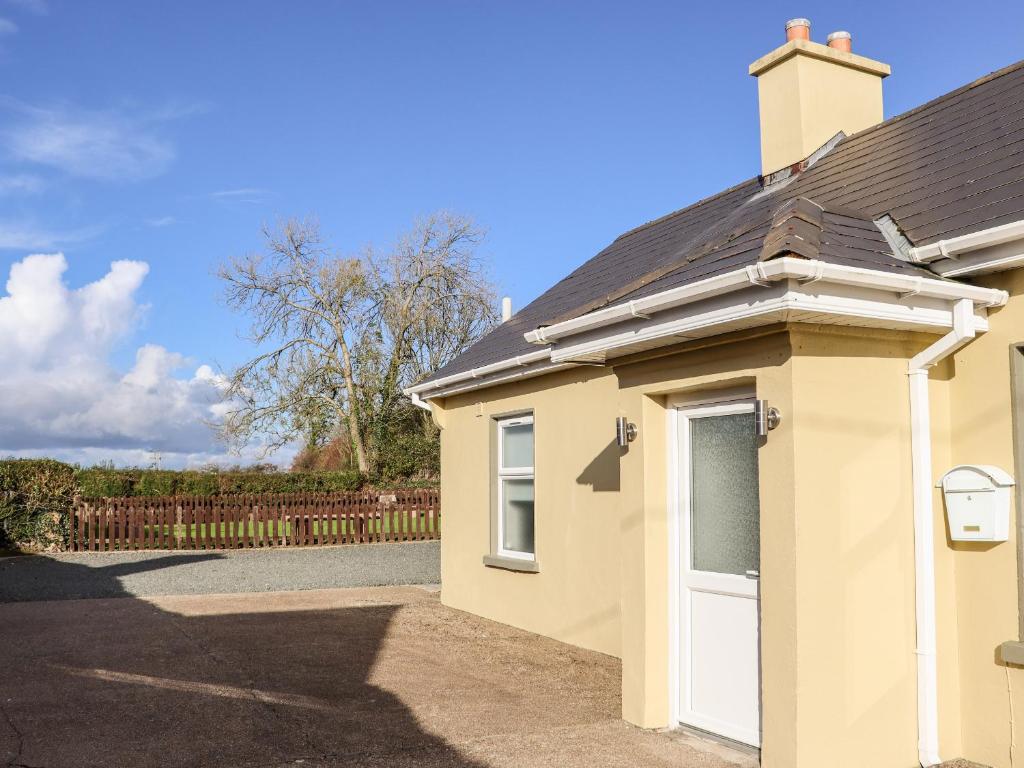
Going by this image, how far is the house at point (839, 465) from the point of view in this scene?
16.1 ft

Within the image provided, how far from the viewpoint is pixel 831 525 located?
4.98 meters

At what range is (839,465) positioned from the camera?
5.06 meters

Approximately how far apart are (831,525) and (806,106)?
5.29 m

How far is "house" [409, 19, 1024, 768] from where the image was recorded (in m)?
4.89

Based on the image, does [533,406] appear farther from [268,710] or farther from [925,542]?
[925,542]

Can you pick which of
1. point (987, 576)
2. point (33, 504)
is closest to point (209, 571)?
point (33, 504)

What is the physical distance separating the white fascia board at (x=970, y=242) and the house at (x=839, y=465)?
14 millimetres

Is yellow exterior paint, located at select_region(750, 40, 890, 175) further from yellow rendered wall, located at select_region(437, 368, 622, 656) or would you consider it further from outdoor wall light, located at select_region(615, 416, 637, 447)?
outdoor wall light, located at select_region(615, 416, 637, 447)

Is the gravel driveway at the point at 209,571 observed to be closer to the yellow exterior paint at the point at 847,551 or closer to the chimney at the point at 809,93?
the chimney at the point at 809,93

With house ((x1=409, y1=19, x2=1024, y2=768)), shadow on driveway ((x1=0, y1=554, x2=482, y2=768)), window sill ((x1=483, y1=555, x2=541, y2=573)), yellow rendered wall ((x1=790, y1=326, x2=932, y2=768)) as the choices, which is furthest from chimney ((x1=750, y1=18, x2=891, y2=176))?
shadow on driveway ((x1=0, y1=554, x2=482, y2=768))

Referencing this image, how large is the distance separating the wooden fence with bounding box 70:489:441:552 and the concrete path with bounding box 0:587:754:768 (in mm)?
9653

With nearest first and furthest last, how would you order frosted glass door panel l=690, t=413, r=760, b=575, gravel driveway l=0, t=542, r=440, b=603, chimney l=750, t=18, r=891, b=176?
frosted glass door panel l=690, t=413, r=760, b=575
chimney l=750, t=18, r=891, b=176
gravel driveway l=0, t=542, r=440, b=603

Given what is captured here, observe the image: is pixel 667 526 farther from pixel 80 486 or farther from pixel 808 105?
pixel 80 486

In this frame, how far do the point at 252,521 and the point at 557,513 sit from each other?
14.0 metres
